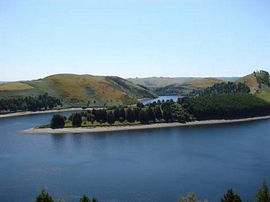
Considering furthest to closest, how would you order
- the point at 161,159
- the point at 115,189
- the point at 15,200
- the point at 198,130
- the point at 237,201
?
the point at 198,130
the point at 161,159
the point at 115,189
the point at 15,200
the point at 237,201

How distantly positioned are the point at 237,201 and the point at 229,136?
127 metres

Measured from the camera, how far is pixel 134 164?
12369cm

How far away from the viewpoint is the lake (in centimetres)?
9525

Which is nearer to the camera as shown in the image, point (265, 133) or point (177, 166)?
point (177, 166)

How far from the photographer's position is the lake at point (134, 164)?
95250mm

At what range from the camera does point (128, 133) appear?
188750mm

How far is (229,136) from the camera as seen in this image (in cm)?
17775

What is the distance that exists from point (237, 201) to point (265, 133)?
Answer: 14073cm

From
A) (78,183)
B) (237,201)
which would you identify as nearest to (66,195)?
(78,183)

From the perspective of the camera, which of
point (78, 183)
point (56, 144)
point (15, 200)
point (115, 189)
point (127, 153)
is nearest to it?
point (15, 200)

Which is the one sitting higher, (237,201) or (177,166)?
(237,201)

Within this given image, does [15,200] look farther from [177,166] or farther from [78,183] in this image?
[177,166]

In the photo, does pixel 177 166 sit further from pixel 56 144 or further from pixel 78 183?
pixel 56 144

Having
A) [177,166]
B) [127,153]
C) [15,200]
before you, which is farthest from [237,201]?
[127,153]
